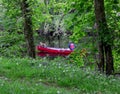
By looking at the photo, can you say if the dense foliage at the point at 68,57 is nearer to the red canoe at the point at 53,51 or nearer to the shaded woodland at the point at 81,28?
the shaded woodland at the point at 81,28

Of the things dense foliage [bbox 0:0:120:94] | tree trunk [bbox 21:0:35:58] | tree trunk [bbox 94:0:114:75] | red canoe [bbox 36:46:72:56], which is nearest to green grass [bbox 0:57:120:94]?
dense foliage [bbox 0:0:120:94]

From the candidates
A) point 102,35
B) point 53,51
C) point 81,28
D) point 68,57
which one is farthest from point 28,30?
point 53,51

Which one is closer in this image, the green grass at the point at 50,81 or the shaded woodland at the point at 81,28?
the green grass at the point at 50,81

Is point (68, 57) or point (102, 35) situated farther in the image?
point (68, 57)

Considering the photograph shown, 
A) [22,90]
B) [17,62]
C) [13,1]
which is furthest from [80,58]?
[22,90]

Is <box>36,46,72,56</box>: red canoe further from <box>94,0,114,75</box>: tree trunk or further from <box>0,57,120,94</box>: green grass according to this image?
<box>0,57,120,94</box>: green grass

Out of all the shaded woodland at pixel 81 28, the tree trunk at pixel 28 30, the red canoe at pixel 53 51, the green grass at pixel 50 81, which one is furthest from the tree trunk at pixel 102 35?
the red canoe at pixel 53 51

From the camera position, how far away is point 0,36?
23.6m

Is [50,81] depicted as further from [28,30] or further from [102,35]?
[28,30]

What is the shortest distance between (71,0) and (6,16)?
683 centimetres

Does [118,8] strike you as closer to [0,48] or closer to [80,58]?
[80,58]

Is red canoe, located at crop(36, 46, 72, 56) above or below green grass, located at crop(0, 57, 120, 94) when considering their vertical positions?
below

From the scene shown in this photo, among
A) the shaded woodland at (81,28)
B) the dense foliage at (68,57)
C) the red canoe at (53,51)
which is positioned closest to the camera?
the dense foliage at (68,57)

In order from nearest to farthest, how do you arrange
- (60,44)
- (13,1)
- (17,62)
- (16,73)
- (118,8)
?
(16,73) < (17,62) < (118,8) < (13,1) < (60,44)
